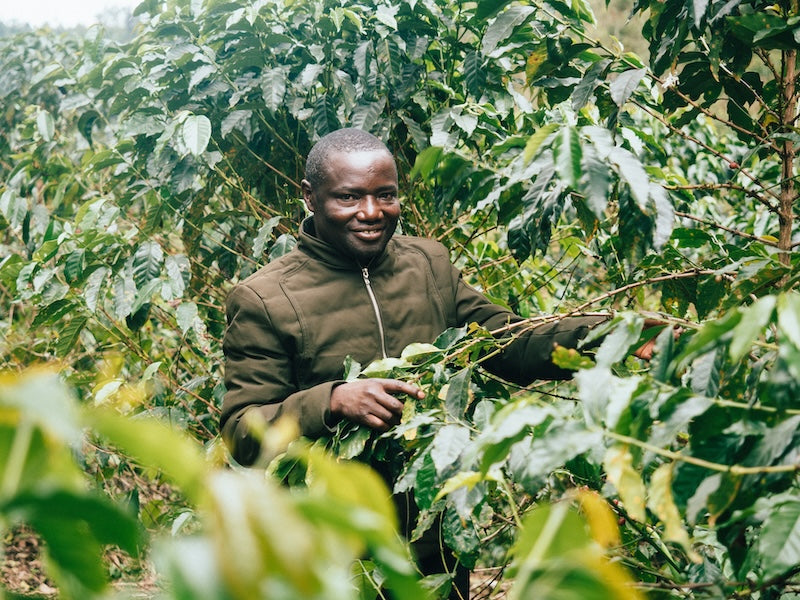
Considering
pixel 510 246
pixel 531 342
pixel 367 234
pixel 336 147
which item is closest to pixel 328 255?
pixel 367 234

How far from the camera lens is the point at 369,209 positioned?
1.98 m

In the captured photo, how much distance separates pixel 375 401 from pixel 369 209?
0.62 m

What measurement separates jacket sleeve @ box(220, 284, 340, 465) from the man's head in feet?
0.93

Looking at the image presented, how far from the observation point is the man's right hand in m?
1.51

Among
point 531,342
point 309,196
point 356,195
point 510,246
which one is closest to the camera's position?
point 510,246

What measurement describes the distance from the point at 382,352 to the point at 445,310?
0.26 meters

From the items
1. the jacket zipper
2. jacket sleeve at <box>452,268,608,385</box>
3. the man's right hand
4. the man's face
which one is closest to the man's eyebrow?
the man's face

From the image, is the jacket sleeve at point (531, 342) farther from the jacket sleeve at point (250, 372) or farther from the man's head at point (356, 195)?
the jacket sleeve at point (250, 372)

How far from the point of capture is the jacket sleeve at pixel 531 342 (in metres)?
1.79

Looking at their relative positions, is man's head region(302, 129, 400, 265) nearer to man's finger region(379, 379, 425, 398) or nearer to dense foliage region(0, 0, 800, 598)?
dense foliage region(0, 0, 800, 598)

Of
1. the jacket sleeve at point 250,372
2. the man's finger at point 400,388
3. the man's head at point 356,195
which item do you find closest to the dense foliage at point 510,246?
the man's finger at point 400,388

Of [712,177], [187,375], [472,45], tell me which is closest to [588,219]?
[472,45]

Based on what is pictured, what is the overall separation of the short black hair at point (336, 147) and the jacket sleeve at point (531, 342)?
1.72ft

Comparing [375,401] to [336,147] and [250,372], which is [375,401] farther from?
[336,147]
